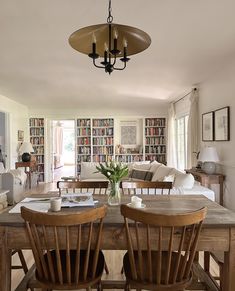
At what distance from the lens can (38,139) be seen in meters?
8.77

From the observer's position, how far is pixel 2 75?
15.6ft

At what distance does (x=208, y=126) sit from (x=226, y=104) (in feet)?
2.65

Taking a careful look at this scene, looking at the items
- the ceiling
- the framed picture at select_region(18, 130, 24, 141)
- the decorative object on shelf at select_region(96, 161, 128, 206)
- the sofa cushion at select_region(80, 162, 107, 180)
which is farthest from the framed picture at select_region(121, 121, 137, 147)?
the decorative object on shelf at select_region(96, 161, 128, 206)

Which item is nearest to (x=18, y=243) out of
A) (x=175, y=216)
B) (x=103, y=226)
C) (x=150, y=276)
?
(x=103, y=226)

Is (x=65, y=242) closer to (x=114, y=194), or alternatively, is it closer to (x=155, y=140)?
(x=114, y=194)

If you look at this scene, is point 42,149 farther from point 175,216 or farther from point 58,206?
point 175,216

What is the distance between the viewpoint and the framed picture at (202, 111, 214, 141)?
489 cm

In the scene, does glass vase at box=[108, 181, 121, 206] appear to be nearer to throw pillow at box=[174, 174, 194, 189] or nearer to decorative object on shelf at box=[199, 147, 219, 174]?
throw pillow at box=[174, 174, 194, 189]

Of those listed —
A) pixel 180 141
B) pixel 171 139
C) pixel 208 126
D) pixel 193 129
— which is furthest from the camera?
pixel 171 139

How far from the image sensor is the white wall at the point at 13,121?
6.83 m

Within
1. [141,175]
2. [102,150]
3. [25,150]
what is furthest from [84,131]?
[141,175]

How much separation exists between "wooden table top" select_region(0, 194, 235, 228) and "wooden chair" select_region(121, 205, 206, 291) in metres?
0.14

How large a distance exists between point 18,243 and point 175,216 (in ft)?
3.13

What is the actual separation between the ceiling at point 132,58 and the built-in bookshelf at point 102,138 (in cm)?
217
